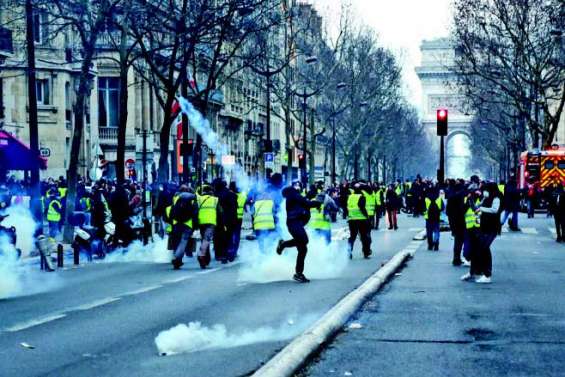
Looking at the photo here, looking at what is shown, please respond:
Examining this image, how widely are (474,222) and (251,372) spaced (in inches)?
386

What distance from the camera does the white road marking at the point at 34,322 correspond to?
482 inches

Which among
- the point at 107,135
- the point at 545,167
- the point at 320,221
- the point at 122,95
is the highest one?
the point at 122,95

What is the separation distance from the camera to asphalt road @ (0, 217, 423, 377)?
9.70m

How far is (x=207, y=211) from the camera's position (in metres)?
21.5

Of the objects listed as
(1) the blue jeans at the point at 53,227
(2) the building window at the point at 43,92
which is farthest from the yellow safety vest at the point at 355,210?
(2) the building window at the point at 43,92

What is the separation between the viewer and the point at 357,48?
72.3 metres

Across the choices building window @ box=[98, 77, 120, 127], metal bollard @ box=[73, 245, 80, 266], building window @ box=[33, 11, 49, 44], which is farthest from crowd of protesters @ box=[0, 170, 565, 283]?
building window @ box=[98, 77, 120, 127]

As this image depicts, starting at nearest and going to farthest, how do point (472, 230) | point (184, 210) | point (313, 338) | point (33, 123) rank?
point (313, 338) → point (472, 230) → point (184, 210) → point (33, 123)

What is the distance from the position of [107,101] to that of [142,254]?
3712 cm

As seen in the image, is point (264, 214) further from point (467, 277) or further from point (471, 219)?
point (467, 277)

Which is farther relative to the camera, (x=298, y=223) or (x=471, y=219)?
(x=471, y=219)

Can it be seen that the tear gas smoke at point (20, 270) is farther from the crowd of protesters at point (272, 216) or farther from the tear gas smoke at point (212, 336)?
the tear gas smoke at point (212, 336)

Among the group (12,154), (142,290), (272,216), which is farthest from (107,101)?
(142,290)

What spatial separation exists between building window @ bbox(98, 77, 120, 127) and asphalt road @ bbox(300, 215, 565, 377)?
43612 mm
